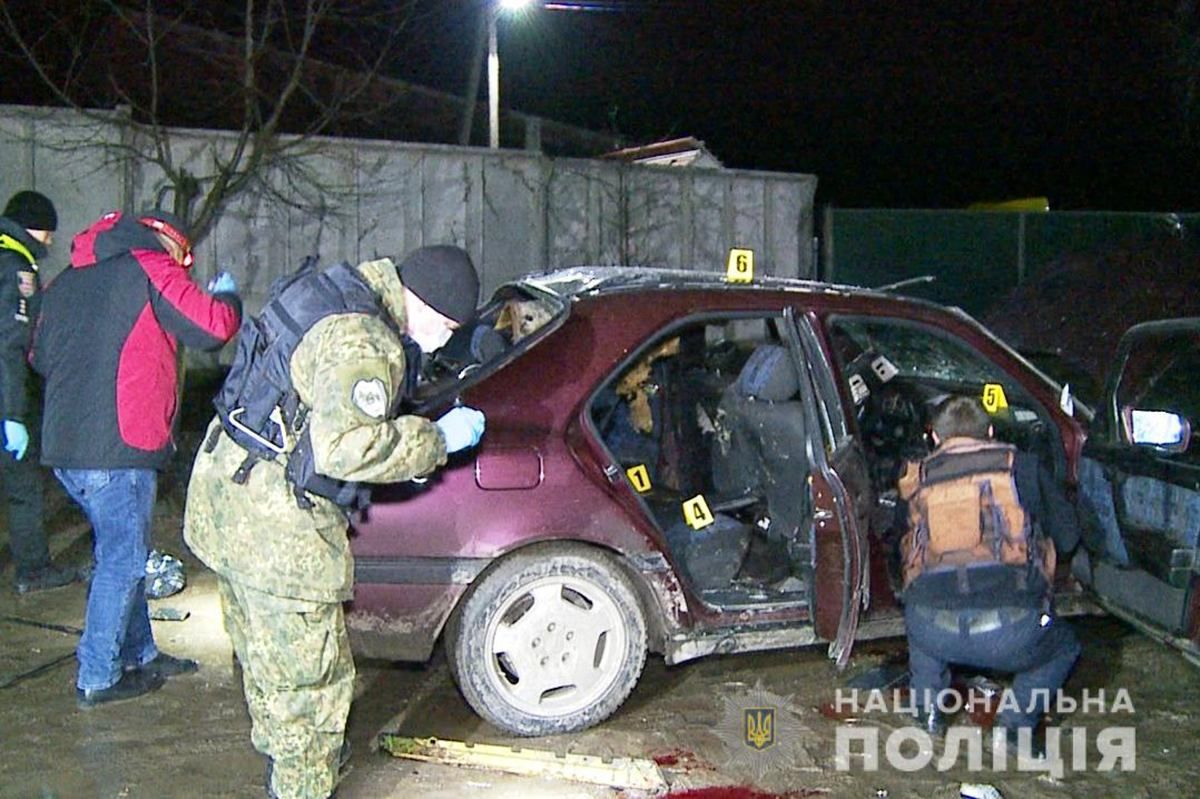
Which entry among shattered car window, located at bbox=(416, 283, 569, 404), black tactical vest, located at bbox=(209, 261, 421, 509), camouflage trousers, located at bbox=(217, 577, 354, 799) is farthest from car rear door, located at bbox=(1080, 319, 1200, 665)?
camouflage trousers, located at bbox=(217, 577, 354, 799)

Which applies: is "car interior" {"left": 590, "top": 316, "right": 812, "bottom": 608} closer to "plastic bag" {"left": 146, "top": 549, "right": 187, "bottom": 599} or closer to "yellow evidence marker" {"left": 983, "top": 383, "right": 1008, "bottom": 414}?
"yellow evidence marker" {"left": 983, "top": 383, "right": 1008, "bottom": 414}

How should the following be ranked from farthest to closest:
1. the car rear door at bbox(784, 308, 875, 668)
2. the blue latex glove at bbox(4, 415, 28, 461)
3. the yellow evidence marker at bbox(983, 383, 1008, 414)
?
the blue latex glove at bbox(4, 415, 28, 461)
the yellow evidence marker at bbox(983, 383, 1008, 414)
the car rear door at bbox(784, 308, 875, 668)

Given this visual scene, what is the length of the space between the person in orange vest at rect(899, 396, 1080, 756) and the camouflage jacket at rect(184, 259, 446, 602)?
6.11 ft

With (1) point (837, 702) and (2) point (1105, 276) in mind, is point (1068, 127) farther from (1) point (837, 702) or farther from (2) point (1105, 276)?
(1) point (837, 702)

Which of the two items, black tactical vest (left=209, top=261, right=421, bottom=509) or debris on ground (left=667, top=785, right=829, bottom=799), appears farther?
debris on ground (left=667, top=785, right=829, bottom=799)

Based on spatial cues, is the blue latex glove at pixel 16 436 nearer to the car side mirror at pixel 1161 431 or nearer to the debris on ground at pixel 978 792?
the debris on ground at pixel 978 792

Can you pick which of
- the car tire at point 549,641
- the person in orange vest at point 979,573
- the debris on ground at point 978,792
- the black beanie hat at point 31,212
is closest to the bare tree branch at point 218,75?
the black beanie hat at point 31,212

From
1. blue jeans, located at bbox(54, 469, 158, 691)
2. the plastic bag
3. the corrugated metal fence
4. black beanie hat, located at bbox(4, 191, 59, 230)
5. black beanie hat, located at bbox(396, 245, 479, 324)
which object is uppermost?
the corrugated metal fence

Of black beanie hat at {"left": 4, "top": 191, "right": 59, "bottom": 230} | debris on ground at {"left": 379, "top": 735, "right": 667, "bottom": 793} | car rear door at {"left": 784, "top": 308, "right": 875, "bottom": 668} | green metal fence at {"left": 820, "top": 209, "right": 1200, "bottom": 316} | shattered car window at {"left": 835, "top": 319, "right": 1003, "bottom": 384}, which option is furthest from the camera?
green metal fence at {"left": 820, "top": 209, "right": 1200, "bottom": 316}

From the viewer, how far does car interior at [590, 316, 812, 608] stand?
16.3 ft

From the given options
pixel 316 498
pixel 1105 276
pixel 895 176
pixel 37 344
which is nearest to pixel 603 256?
pixel 1105 276

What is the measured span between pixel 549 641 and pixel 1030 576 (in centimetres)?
167

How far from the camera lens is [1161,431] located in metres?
4.52

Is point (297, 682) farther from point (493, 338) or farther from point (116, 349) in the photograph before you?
point (493, 338)
